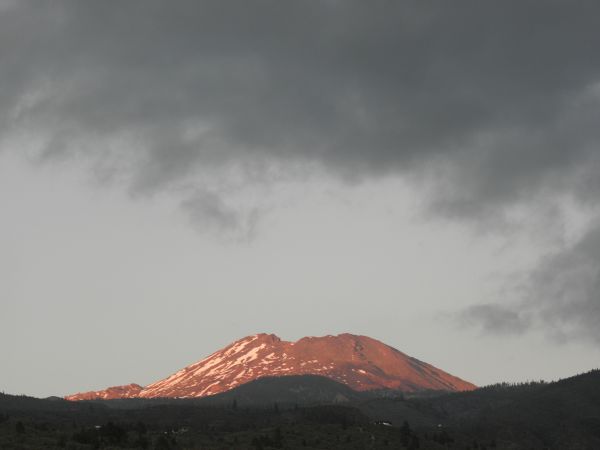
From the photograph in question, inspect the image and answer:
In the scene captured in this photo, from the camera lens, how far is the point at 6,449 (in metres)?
160

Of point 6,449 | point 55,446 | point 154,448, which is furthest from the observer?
point 154,448

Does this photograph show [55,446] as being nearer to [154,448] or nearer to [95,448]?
[95,448]

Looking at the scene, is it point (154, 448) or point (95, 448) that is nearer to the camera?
point (95, 448)

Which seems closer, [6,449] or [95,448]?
[6,449]

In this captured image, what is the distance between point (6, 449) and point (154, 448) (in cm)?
4557

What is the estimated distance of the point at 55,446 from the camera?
17138 cm

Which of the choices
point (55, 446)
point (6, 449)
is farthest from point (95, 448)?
point (6, 449)

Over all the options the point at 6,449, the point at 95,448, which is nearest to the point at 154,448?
the point at 95,448

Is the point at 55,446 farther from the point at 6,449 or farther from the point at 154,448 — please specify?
the point at 154,448

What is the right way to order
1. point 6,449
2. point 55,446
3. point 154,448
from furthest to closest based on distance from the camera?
point 154,448
point 55,446
point 6,449

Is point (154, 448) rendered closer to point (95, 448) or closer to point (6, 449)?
point (95, 448)

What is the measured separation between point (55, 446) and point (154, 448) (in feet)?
106

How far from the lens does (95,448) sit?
180m

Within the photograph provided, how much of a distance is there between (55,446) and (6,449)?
13186 millimetres
